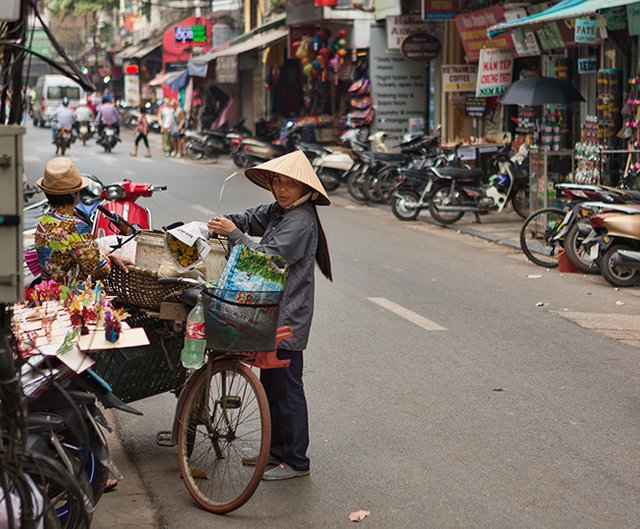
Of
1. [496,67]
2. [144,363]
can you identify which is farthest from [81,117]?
[144,363]

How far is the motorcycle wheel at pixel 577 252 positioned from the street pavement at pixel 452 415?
18 cm

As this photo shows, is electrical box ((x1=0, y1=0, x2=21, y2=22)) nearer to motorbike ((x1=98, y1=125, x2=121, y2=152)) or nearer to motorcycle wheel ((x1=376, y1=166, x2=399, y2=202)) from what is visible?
motorcycle wheel ((x1=376, y1=166, x2=399, y2=202))

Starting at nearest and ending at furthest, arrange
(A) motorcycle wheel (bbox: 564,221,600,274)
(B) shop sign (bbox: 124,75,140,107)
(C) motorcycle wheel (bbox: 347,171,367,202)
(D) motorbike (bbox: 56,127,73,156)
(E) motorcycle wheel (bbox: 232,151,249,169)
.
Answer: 1. (A) motorcycle wheel (bbox: 564,221,600,274)
2. (C) motorcycle wheel (bbox: 347,171,367,202)
3. (E) motorcycle wheel (bbox: 232,151,249,169)
4. (D) motorbike (bbox: 56,127,73,156)
5. (B) shop sign (bbox: 124,75,140,107)

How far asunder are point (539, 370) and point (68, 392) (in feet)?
14.3

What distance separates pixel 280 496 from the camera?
5590 mm

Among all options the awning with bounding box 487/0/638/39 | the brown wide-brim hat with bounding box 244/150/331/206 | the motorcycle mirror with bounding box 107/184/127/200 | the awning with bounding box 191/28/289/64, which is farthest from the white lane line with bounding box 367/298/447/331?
the awning with bounding box 191/28/289/64

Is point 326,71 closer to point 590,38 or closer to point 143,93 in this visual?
point 590,38

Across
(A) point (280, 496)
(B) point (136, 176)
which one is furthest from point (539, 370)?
(B) point (136, 176)

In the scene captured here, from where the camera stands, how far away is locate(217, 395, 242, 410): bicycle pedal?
5.45m

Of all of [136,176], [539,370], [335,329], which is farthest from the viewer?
[136,176]

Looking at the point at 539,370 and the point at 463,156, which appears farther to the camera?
the point at 463,156

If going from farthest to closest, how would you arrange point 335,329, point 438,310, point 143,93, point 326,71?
point 143,93 < point 326,71 < point 438,310 < point 335,329

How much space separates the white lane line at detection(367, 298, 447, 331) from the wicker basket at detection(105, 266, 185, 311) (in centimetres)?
449

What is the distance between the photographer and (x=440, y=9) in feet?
73.5
